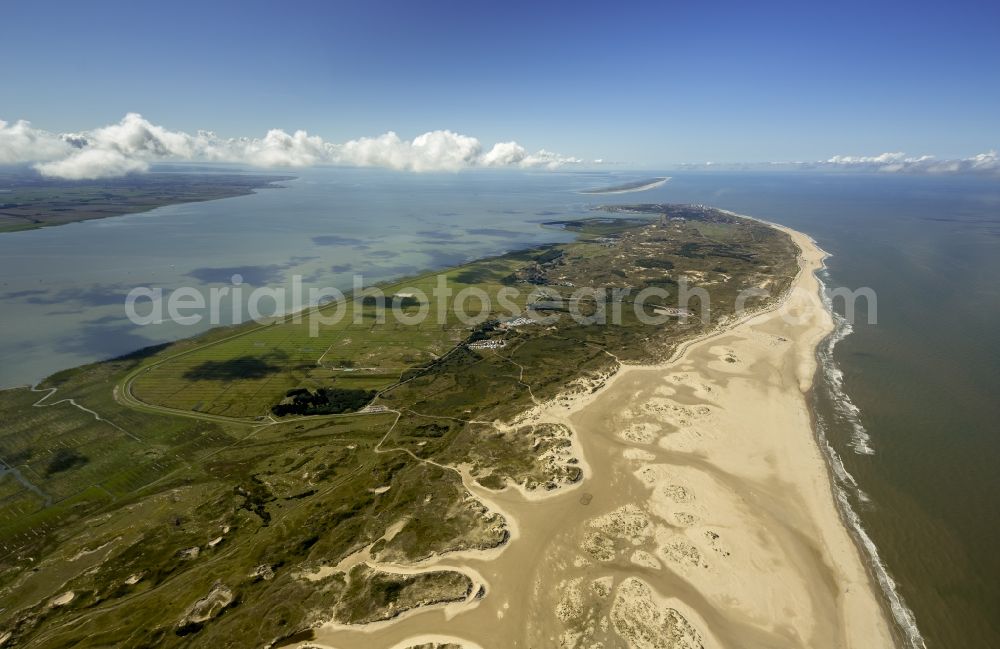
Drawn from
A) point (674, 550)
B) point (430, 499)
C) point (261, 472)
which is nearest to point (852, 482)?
point (674, 550)

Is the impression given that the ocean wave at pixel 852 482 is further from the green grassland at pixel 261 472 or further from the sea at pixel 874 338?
the green grassland at pixel 261 472

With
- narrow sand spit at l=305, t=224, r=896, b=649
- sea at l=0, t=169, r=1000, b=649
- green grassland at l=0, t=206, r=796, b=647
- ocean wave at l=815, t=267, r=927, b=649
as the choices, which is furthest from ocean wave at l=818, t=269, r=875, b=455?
green grassland at l=0, t=206, r=796, b=647

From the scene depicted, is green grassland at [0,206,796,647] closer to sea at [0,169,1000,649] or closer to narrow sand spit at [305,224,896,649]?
narrow sand spit at [305,224,896,649]

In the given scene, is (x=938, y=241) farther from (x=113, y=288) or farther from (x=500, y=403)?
(x=113, y=288)

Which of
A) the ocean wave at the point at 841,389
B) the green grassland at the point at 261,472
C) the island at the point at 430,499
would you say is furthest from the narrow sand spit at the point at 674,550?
the ocean wave at the point at 841,389

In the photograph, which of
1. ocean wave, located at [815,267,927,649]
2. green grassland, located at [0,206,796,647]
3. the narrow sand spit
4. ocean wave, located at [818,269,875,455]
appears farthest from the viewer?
ocean wave, located at [818,269,875,455]

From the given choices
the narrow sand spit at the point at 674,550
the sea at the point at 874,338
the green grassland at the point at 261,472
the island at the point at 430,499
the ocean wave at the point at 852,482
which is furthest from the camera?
the sea at the point at 874,338

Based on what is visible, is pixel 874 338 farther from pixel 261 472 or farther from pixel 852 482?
pixel 261 472
